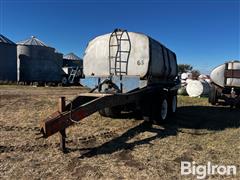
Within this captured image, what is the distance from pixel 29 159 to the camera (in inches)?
217

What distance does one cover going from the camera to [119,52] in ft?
28.0

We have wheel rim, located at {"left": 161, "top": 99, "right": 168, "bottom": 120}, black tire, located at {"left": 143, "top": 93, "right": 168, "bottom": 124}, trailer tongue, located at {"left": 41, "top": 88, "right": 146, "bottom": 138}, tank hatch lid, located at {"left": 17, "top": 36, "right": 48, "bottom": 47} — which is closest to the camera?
trailer tongue, located at {"left": 41, "top": 88, "right": 146, "bottom": 138}

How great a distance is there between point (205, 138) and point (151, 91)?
81.9 inches

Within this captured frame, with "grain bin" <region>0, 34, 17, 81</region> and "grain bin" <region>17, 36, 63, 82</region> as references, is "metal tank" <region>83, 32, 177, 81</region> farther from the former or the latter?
"grain bin" <region>0, 34, 17, 81</region>

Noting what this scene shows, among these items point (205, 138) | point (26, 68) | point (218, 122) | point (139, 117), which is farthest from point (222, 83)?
point (26, 68)

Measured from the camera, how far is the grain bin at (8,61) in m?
33.6

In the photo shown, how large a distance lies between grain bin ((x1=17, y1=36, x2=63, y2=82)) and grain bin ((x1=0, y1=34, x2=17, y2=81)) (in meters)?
0.57

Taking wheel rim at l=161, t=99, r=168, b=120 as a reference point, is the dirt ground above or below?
below

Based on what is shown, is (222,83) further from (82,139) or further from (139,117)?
(82,139)

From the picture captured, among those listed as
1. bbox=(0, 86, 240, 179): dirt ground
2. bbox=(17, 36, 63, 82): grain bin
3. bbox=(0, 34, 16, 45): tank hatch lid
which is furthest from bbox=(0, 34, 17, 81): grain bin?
bbox=(0, 86, 240, 179): dirt ground

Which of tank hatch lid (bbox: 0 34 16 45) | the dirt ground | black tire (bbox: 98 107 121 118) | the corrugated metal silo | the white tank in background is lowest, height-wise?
the dirt ground

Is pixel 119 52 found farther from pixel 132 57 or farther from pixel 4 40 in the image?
pixel 4 40

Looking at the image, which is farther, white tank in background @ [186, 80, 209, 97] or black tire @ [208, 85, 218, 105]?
white tank in background @ [186, 80, 209, 97]

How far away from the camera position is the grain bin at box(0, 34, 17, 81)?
3356cm
